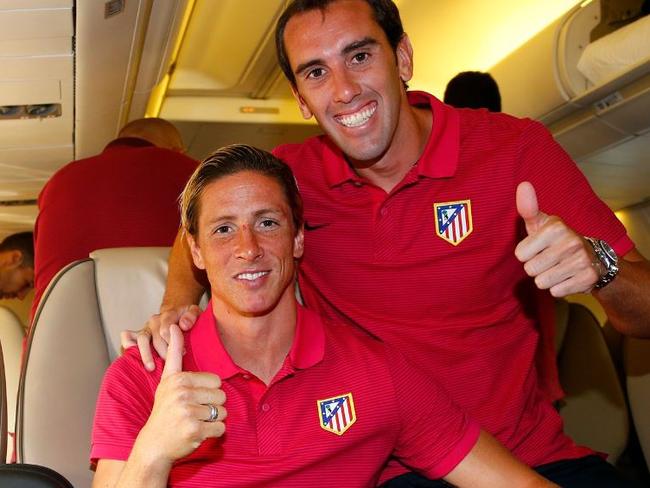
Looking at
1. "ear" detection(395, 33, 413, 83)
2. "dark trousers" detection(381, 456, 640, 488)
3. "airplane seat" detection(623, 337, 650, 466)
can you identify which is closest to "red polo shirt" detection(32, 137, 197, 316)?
"ear" detection(395, 33, 413, 83)

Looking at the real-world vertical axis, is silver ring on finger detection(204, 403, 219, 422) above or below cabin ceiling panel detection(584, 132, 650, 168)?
below

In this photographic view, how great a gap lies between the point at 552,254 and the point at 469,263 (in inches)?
20.2

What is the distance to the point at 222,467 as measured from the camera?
2062mm

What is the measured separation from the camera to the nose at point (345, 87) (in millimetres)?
2404

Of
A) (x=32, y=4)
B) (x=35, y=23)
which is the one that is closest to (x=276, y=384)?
(x=32, y=4)

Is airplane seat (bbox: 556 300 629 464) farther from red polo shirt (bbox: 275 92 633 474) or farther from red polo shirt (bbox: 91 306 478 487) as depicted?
red polo shirt (bbox: 91 306 478 487)

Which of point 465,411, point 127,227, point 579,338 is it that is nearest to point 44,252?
point 127,227

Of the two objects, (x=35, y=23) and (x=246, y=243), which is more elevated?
(x=35, y=23)

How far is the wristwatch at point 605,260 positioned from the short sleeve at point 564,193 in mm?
206

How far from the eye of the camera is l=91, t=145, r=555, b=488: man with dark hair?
2076 mm

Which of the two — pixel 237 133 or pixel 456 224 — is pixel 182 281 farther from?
pixel 237 133

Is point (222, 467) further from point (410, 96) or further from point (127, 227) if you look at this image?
point (127, 227)

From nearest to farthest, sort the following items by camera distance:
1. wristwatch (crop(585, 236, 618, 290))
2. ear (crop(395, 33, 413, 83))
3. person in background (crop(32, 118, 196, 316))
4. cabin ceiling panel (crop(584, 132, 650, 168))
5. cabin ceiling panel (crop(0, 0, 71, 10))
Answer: wristwatch (crop(585, 236, 618, 290)) → ear (crop(395, 33, 413, 83)) → person in background (crop(32, 118, 196, 316)) → cabin ceiling panel (crop(0, 0, 71, 10)) → cabin ceiling panel (crop(584, 132, 650, 168))

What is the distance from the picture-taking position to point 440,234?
237 centimetres
